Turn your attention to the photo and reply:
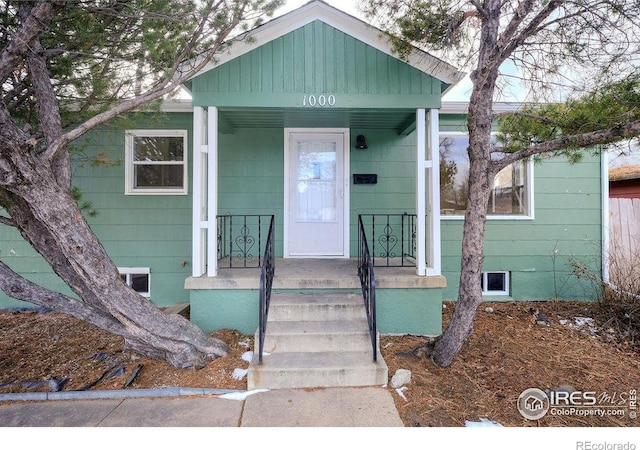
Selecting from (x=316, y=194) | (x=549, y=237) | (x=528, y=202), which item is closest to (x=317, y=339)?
(x=316, y=194)

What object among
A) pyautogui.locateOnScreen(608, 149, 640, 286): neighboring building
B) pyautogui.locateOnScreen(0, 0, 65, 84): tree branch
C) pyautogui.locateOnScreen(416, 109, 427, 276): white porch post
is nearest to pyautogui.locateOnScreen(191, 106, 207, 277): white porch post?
pyautogui.locateOnScreen(0, 0, 65, 84): tree branch

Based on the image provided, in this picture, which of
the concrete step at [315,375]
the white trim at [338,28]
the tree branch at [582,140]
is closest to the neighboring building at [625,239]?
the tree branch at [582,140]

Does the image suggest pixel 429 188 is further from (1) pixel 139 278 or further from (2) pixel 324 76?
(1) pixel 139 278

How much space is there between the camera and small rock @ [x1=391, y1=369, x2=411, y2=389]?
279 centimetres

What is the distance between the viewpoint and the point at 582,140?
2.80 meters

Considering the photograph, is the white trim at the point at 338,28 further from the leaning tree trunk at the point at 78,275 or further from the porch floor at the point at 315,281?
the porch floor at the point at 315,281

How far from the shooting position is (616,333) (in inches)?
159

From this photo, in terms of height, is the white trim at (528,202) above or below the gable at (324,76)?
below

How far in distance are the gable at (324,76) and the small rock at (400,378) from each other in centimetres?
278

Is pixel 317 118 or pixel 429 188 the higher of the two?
pixel 317 118

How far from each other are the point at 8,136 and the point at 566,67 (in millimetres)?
4818

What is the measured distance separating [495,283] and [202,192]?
15.2 feet

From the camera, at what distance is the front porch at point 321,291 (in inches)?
150

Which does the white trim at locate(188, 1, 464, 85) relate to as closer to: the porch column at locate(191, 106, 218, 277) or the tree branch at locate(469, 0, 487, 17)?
the porch column at locate(191, 106, 218, 277)
